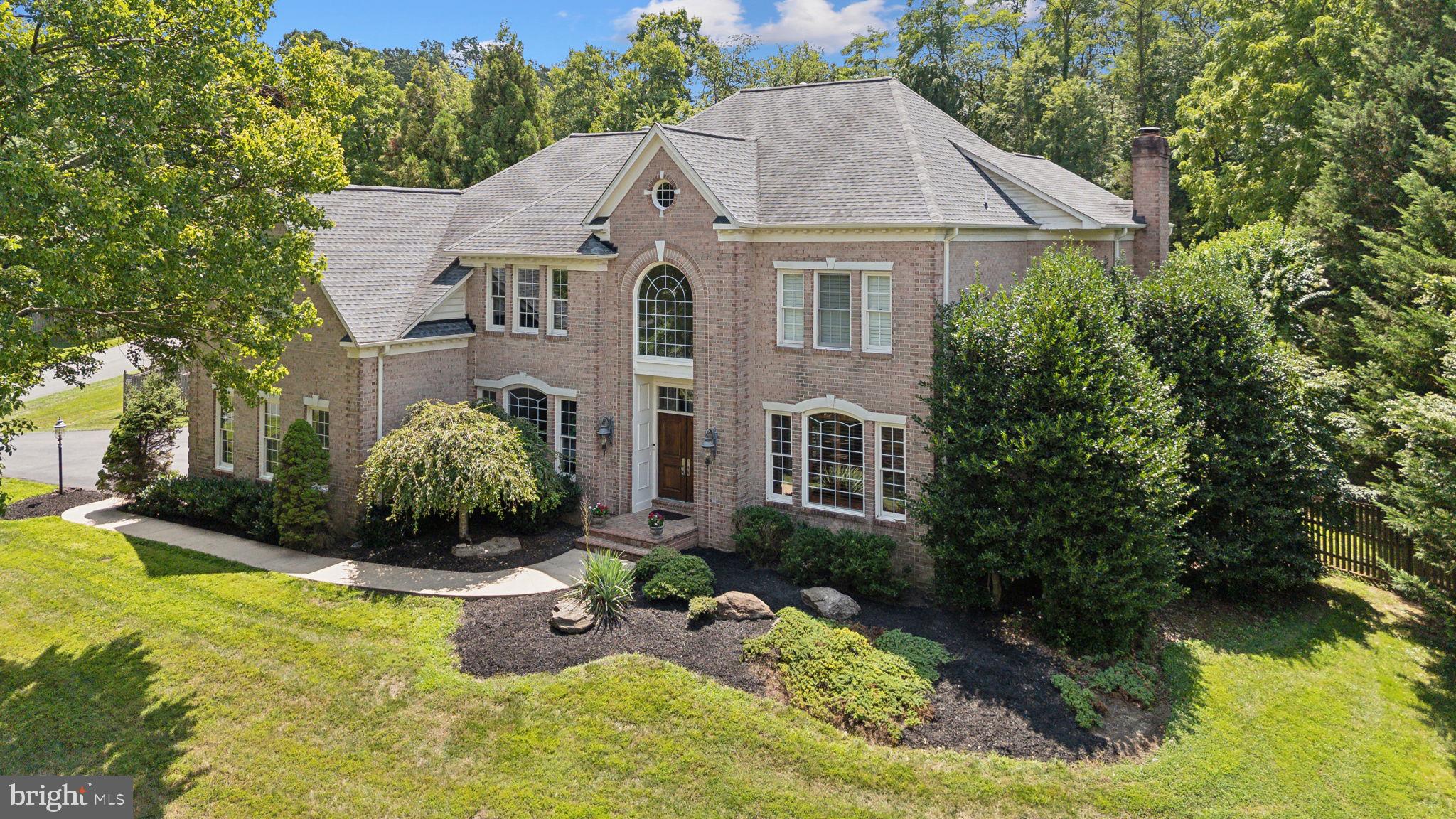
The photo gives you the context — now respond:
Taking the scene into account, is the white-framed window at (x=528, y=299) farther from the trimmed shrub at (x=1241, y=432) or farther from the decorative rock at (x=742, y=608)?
the trimmed shrub at (x=1241, y=432)

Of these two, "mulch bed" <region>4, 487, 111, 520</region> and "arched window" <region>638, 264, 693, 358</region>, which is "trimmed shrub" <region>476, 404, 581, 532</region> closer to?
"arched window" <region>638, 264, 693, 358</region>

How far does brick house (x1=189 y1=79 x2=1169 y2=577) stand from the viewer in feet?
60.6

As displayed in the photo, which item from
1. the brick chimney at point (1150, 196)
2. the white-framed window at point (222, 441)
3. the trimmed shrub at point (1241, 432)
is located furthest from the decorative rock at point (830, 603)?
the white-framed window at point (222, 441)

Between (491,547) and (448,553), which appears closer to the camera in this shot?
(448,553)

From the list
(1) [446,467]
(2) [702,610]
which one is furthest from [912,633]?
(1) [446,467]

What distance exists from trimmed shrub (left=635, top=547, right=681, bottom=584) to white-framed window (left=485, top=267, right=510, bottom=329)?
28.8ft

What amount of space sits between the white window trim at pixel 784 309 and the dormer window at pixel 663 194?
119 inches

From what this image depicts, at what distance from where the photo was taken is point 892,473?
18.5 metres

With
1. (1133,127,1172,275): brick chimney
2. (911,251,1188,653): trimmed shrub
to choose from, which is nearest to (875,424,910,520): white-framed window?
(911,251,1188,653): trimmed shrub

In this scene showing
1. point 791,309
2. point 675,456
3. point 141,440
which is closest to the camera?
point 791,309

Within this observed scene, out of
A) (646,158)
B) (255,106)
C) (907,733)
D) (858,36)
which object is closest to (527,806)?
(907,733)

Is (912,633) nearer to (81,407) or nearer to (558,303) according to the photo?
(558,303)

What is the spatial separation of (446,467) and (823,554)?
7.96 meters

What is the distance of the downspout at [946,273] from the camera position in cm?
1758
